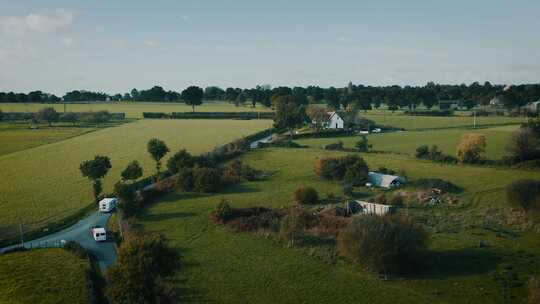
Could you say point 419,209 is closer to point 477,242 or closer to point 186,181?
point 477,242

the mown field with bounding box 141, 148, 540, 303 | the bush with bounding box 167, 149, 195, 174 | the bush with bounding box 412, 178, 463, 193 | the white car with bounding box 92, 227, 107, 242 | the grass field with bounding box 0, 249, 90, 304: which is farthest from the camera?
the bush with bounding box 167, 149, 195, 174

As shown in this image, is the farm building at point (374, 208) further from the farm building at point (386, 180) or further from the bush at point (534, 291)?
the bush at point (534, 291)

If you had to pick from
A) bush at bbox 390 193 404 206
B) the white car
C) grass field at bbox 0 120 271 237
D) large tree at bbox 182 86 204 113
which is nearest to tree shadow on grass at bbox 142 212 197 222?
the white car

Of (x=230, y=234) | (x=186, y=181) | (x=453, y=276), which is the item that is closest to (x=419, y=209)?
(x=453, y=276)

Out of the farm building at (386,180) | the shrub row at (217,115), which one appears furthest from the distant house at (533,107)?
the farm building at (386,180)

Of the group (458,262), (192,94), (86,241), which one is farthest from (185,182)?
(192,94)

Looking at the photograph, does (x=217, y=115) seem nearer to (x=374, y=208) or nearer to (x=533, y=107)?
(x=533, y=107)

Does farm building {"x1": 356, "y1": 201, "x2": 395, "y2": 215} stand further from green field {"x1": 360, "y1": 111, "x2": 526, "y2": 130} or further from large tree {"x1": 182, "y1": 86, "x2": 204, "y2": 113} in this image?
large tree {"x1": 182, "y1": 86, "x2": 204, "y2": 113}
